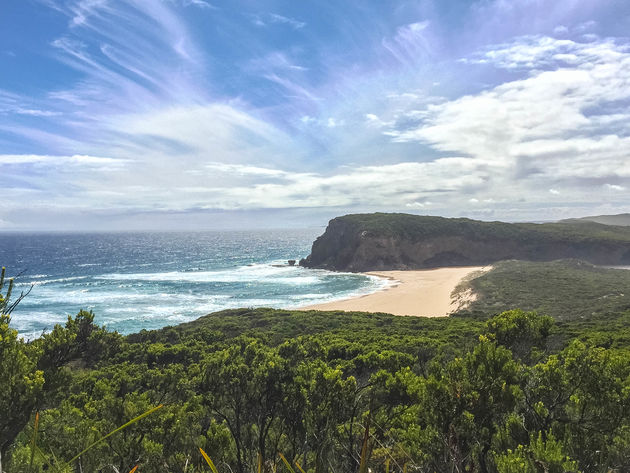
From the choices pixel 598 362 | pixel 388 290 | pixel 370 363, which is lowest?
pixel 388 290

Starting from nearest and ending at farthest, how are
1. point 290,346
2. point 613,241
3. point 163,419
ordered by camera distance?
1. point 163,419
2. point 290,346
3. point 613,241

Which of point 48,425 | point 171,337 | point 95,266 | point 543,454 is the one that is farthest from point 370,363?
point 95,266

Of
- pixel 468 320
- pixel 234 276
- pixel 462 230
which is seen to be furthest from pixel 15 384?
pixel 462 230

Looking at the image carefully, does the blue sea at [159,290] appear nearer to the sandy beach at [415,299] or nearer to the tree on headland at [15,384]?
the sandy beach at [415,299]

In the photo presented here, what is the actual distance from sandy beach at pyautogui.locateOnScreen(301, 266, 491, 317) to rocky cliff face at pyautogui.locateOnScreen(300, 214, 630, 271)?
44.6 feet

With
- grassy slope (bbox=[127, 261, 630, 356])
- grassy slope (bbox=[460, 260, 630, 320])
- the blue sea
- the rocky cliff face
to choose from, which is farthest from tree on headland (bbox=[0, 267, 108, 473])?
the rocky cliff face

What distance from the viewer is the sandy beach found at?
52.2m

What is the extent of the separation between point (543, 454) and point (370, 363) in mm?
9596

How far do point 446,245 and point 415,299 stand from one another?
41725 mm

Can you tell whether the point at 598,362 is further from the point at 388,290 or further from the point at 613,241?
the point at 613,241

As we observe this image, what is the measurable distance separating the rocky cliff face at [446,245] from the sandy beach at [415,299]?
13.6 metres

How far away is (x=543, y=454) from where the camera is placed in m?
5.96

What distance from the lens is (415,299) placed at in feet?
191

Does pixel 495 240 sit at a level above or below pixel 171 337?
above
